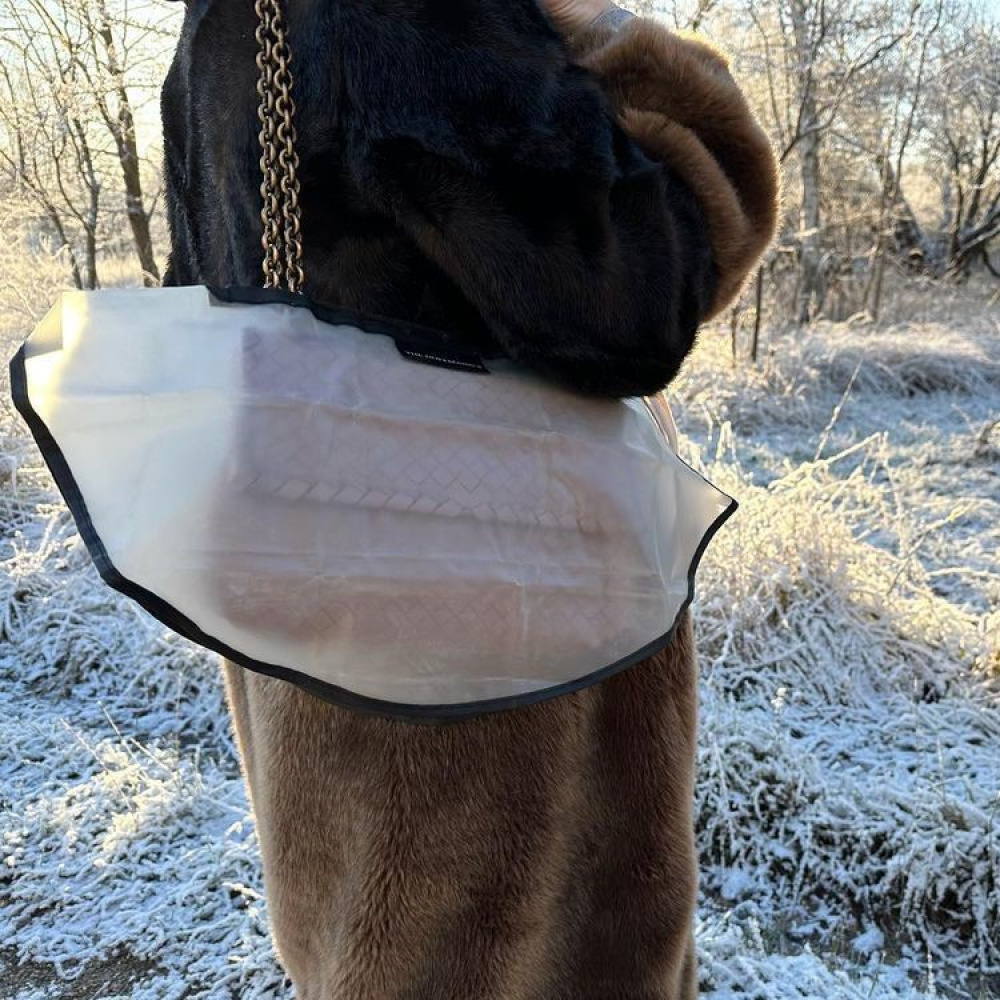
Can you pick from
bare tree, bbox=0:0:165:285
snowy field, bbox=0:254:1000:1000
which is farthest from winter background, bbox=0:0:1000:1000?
bare tree, bbox=0:0:165:285

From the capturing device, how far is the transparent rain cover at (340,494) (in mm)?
589

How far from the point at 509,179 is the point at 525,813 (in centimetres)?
50

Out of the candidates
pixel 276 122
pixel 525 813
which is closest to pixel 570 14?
pixel 276 122

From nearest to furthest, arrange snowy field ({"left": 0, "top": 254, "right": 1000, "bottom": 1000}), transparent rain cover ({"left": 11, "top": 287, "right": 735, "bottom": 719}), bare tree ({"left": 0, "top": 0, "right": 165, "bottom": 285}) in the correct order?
transparent rain cover ({"left": 11, "top": 287, "right": 735, "bottom": 719}), snowy field ({"left": 0, "top": 254, "right": 1000, "bottom": 1000}), bare tree ({"left": 0, "top": 0, "right": 165, "bottom": 285})

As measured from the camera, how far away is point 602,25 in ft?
2.41

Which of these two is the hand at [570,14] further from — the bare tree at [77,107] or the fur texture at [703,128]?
the bare tree at [77,107]

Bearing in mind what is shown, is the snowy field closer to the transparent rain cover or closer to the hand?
the transparent rain cover

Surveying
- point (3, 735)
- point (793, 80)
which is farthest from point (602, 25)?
point (793, 80)

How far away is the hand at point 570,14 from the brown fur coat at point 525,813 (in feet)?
0.05

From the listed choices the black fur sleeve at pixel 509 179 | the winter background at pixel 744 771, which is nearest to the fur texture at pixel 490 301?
the black fur sleeve at pixel 509 179

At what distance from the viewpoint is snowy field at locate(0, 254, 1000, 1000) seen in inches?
74.9

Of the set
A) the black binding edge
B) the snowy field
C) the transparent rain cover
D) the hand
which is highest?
the hand

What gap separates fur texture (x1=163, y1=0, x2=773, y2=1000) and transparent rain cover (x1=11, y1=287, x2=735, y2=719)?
70 mm

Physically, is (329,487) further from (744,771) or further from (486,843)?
(744,771)
